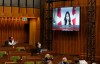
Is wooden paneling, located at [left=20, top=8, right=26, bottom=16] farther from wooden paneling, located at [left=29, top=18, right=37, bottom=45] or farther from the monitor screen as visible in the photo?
the monitor screen

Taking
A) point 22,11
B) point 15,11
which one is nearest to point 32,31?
point 22,11

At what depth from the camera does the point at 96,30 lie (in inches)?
798

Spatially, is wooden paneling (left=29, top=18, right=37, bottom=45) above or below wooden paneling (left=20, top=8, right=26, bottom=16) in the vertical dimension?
below

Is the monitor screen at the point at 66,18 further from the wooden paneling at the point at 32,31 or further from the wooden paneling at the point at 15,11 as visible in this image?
the wooden paneling at the point at 32,31

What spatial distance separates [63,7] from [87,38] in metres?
2.79

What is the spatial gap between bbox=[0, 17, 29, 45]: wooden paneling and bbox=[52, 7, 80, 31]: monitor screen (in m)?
5.63

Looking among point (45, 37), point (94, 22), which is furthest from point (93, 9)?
point (45, 37)

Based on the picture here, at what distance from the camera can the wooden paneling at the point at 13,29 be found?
2566 centimetres

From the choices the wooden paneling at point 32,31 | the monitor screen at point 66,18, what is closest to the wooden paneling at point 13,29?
the wooden paneling at point 32,31

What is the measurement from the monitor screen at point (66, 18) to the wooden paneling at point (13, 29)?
563 cm

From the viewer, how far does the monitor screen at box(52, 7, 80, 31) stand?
20359 millimetres

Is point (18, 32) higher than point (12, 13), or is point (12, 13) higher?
point (12, 13)

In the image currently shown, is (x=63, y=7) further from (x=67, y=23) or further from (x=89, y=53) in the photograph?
(x=89, y=53)

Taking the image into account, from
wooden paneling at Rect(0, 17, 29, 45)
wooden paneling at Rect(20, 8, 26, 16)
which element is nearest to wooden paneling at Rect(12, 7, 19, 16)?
wooden paneling at Rect(20, 8, 26, 16)
